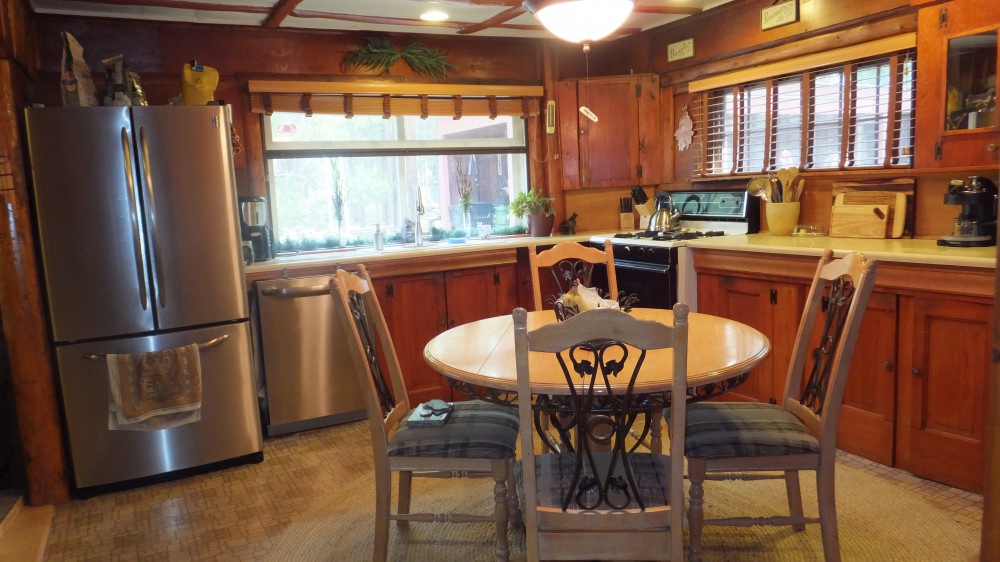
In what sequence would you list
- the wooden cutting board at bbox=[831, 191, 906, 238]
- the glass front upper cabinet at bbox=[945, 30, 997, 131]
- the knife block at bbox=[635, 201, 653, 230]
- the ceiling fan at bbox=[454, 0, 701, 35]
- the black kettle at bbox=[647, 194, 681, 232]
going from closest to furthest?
1. the glass front upper cabinet at bbox=[945, 30, 997, 131]
2. the wooden cutting board at bbox=[831, 191, 906, 238]
3. the ceiling fan at bbox=[454, 0, 701, 35]
4. the black kettle at bbox=[647, 194, 681, 232]
5. the knife block at bbox=[635, 201, 653, 230]

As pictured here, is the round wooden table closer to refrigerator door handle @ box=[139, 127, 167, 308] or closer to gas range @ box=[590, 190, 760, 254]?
refrigerator door handle @ box=[139, 127, 167, 308]

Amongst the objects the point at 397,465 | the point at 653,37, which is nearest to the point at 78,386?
the point at 397,465

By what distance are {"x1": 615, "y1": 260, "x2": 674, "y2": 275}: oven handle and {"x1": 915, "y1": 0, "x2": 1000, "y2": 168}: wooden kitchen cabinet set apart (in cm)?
128

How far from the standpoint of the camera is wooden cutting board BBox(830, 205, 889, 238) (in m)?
3.32

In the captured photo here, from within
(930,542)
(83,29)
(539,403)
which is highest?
Answer: (83,29)

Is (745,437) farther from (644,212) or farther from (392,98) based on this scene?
(392,98)

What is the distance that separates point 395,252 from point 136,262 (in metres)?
1.33

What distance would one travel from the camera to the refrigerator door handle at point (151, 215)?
9.50 ft

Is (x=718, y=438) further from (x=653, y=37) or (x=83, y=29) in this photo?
(x=83, y=29)

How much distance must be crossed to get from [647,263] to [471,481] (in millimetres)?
1657

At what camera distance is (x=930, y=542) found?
232 cm

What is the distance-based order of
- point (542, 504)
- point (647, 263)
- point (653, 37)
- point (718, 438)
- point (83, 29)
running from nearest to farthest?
point (542, 504)
point (718, 438)
point (83, 29)
point (647, 263)
point (653, 37)

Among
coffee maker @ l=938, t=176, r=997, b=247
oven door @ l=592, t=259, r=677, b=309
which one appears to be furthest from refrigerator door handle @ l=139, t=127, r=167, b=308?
coffee maker @ l=938, t=176, r=997, b=247

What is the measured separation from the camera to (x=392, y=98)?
421cm
